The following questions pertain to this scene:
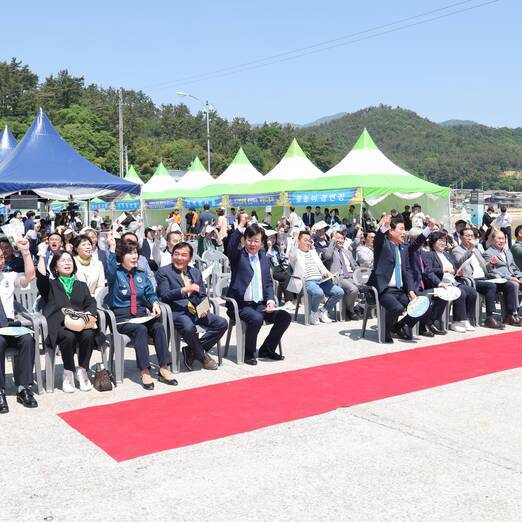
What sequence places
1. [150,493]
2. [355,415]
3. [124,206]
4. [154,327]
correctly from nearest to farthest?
[150,493], [355,415], [154,327], [124,206]

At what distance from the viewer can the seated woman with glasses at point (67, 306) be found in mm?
5691

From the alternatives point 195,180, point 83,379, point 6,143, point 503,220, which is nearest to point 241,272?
point 83,379

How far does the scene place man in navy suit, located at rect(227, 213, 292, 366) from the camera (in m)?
6.90

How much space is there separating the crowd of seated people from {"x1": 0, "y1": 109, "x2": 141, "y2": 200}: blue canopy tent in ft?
8.56

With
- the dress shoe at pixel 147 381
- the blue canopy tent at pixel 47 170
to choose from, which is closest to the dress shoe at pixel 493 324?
the dress shoe at pixel 147 381

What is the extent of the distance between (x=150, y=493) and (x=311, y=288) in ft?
18.7

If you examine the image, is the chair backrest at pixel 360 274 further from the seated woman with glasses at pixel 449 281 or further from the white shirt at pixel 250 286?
the white shirt at pixel 250 286

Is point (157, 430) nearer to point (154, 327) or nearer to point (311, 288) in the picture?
point (154, 327)

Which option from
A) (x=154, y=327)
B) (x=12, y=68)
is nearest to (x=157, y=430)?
(x=154, y=327)

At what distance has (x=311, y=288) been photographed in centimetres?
914

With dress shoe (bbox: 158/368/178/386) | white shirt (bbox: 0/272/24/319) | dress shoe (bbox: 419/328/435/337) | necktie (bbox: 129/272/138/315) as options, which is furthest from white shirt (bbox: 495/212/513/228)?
white shirt (bbox: 0/272/24/319)

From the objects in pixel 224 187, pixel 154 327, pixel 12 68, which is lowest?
pixel 154 327

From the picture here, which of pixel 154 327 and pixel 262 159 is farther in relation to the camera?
pixel 262 159

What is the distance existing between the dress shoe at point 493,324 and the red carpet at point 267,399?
125 cm
